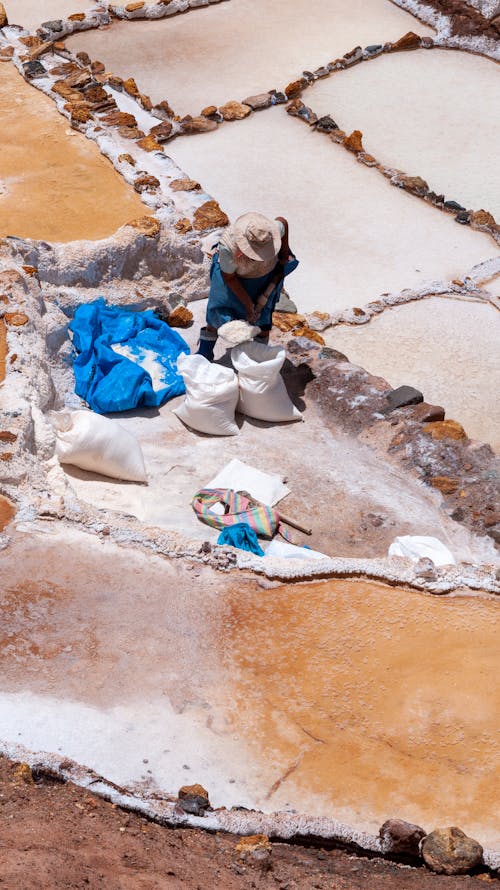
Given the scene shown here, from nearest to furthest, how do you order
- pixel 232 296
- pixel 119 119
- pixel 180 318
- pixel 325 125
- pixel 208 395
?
pixel 208 395
pixel 232 296
pixel 180 318
pixel 119 119
pixel 325 125

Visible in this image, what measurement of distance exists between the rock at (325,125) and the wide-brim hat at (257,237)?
192 inches

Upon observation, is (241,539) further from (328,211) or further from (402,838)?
(328,211)

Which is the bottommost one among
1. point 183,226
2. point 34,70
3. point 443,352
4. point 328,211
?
point 443,352

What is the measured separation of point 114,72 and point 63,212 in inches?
171

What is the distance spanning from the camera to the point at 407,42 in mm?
13234

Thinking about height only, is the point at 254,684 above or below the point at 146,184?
below

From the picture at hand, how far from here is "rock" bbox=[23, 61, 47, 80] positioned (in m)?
10.7

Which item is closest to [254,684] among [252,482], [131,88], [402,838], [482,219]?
[402,838]

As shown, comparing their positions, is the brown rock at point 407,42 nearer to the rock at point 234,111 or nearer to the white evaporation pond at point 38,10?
the rock at point 234,111

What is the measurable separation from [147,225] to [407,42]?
6.32 meters

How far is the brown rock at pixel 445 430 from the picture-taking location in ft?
23.0

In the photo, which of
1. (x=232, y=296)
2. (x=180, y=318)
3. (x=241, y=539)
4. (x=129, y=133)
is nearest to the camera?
(x=241, y=539)

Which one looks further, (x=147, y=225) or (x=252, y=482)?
(x=147, y=225)

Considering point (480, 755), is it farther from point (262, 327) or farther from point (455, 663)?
point (262, 327)
